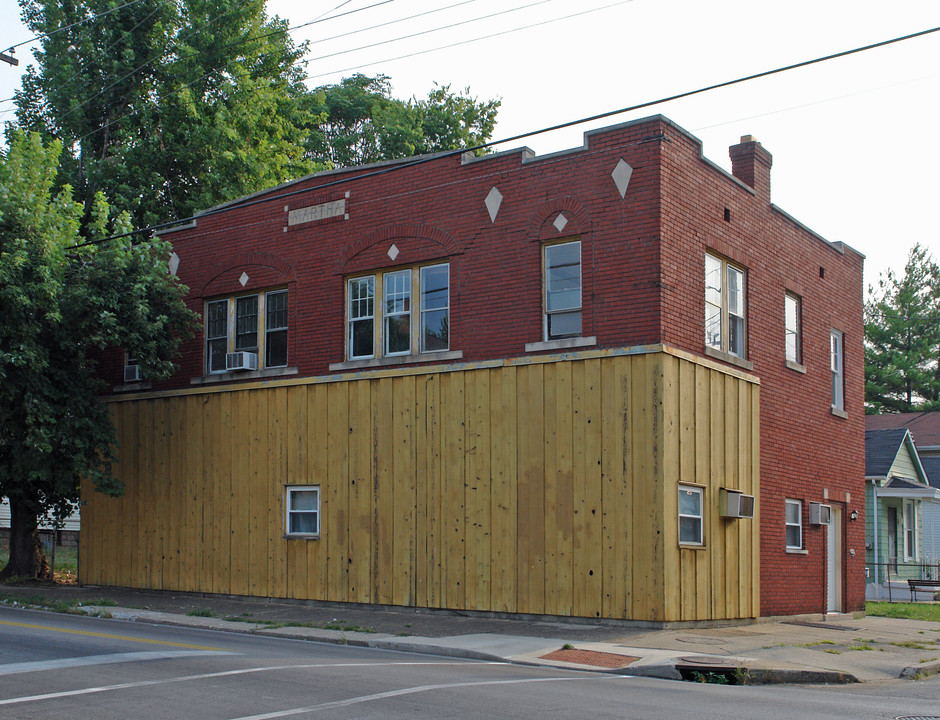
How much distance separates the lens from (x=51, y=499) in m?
23.6

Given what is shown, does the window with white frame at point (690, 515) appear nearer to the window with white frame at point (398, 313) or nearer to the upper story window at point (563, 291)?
the upper story window at point (563, 291)

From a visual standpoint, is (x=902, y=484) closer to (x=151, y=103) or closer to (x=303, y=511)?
(x=303, y=511)

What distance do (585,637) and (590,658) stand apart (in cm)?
198

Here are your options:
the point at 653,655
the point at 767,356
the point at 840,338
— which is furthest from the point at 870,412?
the point at 653,655

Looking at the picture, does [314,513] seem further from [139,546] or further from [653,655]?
[653,655]

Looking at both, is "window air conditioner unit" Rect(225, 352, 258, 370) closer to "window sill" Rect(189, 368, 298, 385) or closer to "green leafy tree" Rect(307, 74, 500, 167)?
"window sill" Rect(189, 368, 298, 385)

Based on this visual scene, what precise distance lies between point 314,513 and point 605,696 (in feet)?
35.8

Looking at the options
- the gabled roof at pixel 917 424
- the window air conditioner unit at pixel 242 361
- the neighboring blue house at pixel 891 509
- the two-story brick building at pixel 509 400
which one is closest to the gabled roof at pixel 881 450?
the neighboring blue house at pixel 891 509

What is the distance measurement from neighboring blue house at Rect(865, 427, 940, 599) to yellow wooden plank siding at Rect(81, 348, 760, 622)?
14.7 meters

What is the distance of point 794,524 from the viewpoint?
20.8m

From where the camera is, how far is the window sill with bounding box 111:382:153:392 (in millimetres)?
22766

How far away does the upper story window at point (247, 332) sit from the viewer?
69.1 feet

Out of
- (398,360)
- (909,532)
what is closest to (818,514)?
(398,360)

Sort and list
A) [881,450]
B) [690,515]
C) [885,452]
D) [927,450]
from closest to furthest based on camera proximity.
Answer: [690,515]
[885,452]
[881,450]
[927,450]
